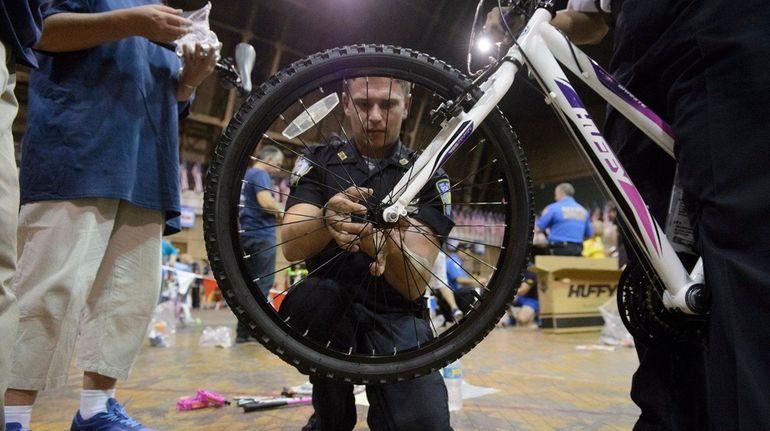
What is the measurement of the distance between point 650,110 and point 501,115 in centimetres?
36

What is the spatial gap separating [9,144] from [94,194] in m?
0.36

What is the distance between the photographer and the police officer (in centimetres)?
102

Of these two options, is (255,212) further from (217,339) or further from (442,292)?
(442,292)

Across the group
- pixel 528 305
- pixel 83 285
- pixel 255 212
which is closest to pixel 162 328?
pixel 255 212

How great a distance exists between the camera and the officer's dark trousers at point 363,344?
102cm

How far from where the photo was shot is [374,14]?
7.91m

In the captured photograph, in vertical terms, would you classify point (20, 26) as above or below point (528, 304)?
above

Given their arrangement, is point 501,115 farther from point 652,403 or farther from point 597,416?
point 597,416

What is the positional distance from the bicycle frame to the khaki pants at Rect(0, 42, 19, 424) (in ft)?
2.34

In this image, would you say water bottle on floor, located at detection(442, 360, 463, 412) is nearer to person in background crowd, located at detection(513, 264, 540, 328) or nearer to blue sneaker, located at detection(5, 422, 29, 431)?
blue sneaker, located at detection(5, 422, 29, 431)

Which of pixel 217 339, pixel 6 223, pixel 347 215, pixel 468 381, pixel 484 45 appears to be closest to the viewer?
pixel 6 223

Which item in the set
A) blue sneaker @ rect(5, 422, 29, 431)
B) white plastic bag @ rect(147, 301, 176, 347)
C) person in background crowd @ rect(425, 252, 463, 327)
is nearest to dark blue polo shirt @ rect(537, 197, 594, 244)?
person in background crowd @ rect(425, 252, 463, 327)

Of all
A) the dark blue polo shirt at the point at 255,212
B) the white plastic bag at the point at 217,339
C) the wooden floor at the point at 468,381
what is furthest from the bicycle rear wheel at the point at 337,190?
the white plastic bag at the point at 217,339

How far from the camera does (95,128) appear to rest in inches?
43.5
